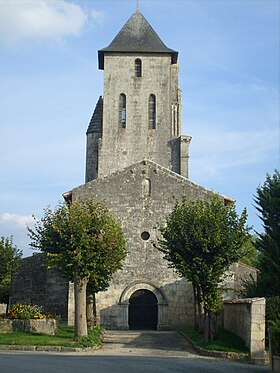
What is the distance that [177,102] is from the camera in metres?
40.8

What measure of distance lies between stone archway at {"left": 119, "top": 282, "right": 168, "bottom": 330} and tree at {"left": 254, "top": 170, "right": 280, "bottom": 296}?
7.15 metres

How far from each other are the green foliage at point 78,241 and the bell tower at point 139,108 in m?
Result: 15.0

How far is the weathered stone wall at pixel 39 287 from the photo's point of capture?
31562 millimetres

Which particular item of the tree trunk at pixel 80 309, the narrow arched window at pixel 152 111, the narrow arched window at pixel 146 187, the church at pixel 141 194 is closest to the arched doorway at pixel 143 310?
the church at pixel 141 194

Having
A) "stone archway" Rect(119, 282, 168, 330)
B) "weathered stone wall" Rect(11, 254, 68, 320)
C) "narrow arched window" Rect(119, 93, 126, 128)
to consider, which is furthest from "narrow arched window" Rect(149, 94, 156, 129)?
"stone archway" Rect(119, 282, 168, 330)

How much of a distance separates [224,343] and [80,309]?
5457mm

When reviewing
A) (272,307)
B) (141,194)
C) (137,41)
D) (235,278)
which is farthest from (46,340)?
(137,41)

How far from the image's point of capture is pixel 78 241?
22953 millimetres

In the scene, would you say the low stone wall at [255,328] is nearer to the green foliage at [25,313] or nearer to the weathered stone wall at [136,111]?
the green foliage at [25,313]

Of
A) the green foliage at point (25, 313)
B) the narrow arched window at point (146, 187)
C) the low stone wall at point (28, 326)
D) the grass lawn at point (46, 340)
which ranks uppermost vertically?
the narrow arched window at point (146, 187)

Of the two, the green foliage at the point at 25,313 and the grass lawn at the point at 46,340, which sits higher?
the green foliage at the point at 25,313

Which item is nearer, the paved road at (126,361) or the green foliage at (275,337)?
the paved road at (126,361)

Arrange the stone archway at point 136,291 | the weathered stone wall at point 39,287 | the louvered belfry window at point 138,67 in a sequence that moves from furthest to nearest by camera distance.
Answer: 1. the louvered belfry window at point 138,67
2. the weathered stone wall at point 39,287
3. the stone archway at point 136,291

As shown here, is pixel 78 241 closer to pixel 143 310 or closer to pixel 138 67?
pixel 143 310
